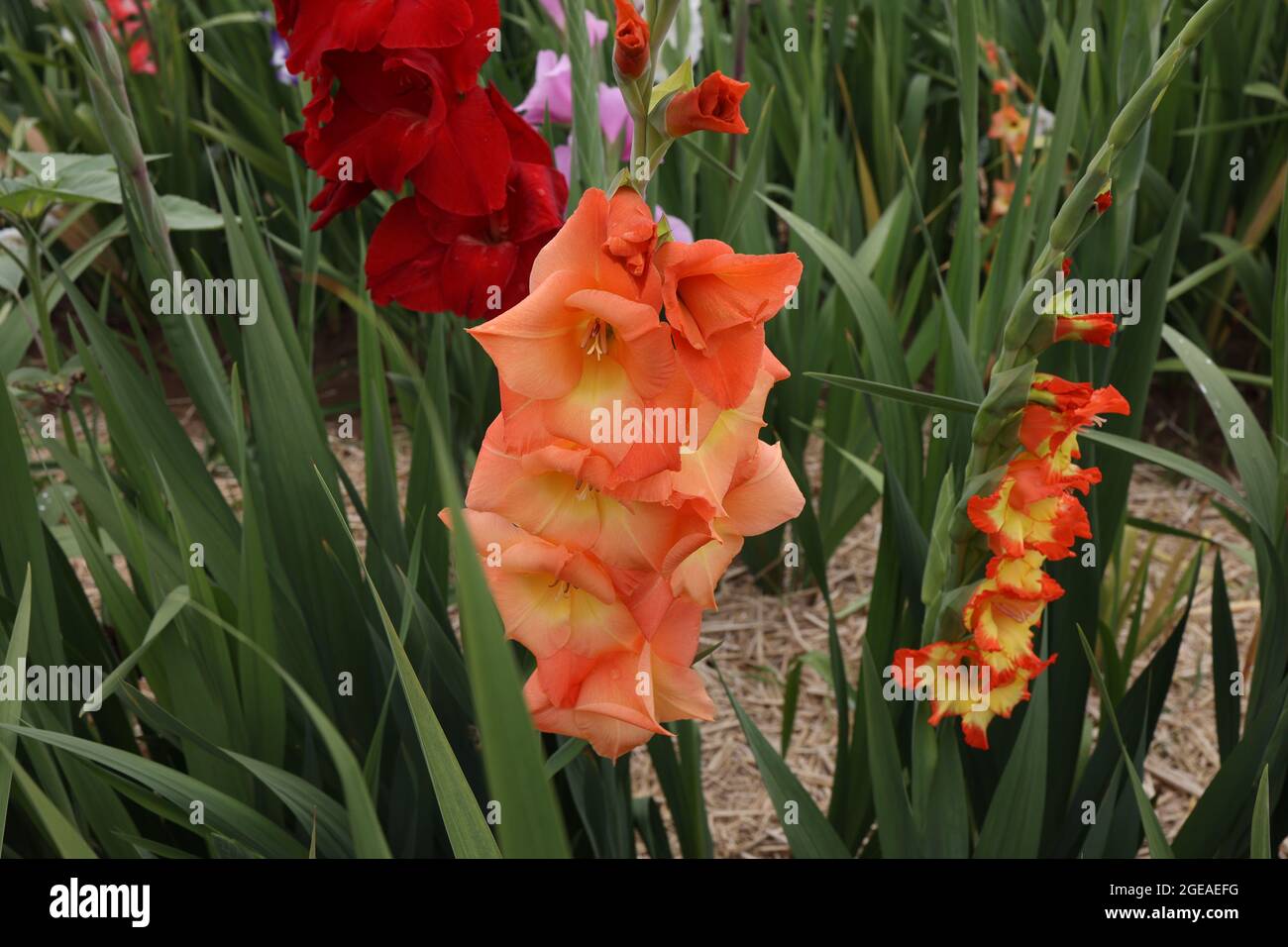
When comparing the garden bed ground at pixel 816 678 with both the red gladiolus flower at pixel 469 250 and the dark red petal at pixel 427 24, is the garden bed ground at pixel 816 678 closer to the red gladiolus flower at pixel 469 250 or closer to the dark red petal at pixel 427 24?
the red gladiolus flower at pixel 469 250

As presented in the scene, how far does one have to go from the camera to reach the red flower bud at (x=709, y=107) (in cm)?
46

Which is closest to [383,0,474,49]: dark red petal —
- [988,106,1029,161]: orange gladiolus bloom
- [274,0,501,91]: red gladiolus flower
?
[274,0,501,91]: red gladiolus flower

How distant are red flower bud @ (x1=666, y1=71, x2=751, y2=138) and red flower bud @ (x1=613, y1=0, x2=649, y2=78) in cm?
2

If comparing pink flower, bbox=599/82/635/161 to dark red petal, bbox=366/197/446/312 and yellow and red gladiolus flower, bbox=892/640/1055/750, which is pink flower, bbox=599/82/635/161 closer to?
dark red petal, bbox=366/197/446/312

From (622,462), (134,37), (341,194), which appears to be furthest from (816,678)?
(134,37)

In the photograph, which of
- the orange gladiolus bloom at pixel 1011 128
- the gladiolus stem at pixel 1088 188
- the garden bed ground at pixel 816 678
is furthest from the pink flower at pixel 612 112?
the orange gladiolus bloom at pixel 1011 128

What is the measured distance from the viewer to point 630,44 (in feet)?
1.47

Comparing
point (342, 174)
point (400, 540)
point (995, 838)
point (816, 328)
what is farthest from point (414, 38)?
point (816, 328)

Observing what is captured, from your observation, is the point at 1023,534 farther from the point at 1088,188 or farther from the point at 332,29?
the point at 332,29

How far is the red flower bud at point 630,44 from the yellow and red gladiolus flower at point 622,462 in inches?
2.1

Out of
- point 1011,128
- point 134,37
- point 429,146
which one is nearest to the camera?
point 429,146

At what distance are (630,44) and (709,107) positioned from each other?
0.04m

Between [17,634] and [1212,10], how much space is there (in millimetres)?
681
